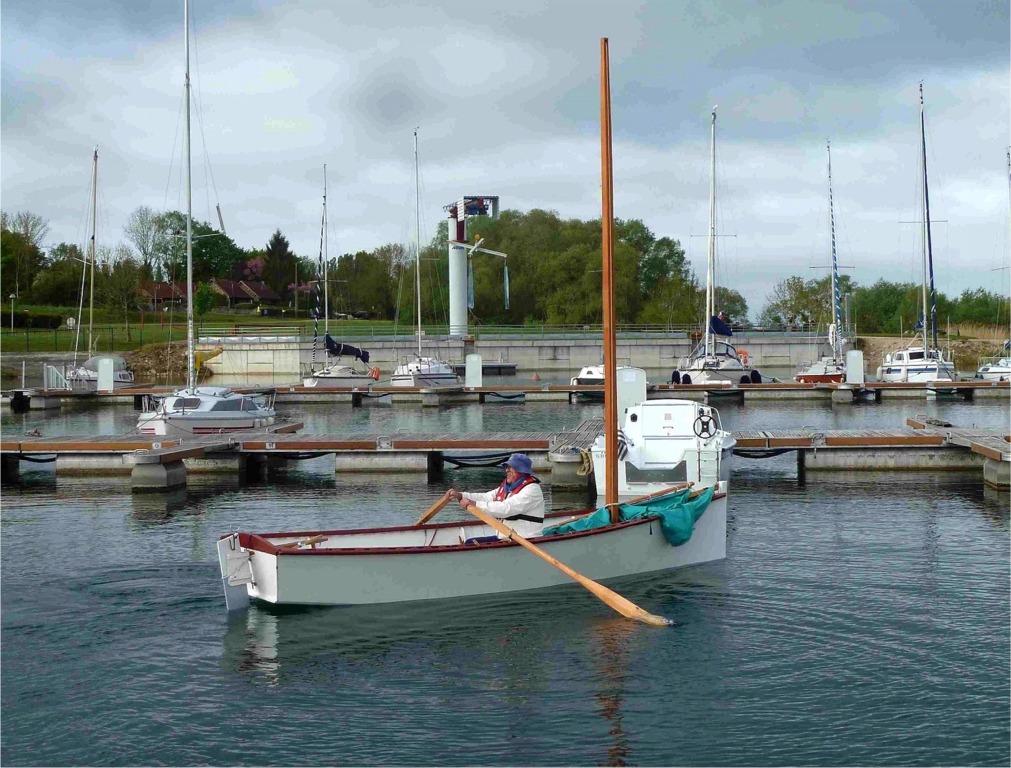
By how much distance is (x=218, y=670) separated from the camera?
43.2ft

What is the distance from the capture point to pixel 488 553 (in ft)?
50.5

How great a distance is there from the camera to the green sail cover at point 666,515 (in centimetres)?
1661

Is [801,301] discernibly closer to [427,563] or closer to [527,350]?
[527,350]

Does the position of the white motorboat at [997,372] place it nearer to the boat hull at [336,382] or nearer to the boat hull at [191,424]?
the boat hull at [336,382]

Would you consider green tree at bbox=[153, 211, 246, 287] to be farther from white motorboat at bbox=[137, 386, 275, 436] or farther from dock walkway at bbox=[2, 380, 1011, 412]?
white motorboat at bbox=[137, 386, 275, 436]

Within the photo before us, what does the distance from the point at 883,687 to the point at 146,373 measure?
7992cm

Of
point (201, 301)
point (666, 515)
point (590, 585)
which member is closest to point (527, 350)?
point (201, 301)

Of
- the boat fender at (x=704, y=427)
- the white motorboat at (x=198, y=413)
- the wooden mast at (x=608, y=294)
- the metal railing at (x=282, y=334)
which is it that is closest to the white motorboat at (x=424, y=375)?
the white motorboat at (x=198, y=413)

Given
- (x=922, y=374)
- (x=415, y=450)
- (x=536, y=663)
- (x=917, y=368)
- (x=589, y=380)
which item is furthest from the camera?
(x=589, y=380)

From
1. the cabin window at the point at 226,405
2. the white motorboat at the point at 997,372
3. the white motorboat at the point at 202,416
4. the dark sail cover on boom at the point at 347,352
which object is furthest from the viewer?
the dark sail cover on boom at the point at 347,352

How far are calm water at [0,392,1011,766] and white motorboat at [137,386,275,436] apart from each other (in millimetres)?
15007

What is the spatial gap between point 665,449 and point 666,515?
607cm

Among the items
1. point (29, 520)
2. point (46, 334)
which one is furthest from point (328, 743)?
point (46, 334)

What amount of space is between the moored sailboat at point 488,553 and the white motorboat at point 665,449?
411 cm
